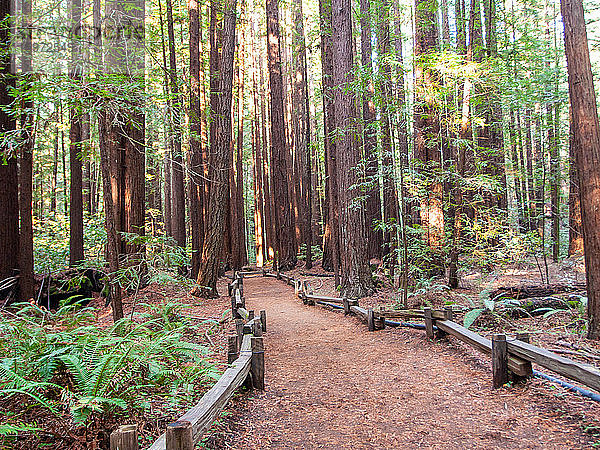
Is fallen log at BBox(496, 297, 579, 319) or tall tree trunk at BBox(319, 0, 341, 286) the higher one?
tall tree trunk at BBox(319, 0, 341, 286)

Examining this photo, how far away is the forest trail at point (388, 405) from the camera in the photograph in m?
4.04

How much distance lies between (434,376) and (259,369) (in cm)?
237

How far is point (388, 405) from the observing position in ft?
16.3

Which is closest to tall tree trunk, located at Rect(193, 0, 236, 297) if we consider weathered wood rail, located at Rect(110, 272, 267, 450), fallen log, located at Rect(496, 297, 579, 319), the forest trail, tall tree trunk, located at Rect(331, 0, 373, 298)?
tall tree trunk, located at Rect(331, 0, 373, 298)

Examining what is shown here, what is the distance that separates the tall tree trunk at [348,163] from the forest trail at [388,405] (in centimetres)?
374

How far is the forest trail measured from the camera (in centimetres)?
404

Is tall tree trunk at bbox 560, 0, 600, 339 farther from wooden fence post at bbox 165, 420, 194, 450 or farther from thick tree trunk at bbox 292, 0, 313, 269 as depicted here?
thick tree trunk at bbox 292, 0, 313, 269

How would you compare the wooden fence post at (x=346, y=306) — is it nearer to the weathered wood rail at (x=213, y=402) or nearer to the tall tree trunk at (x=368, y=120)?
the tall tree trunk at (x=368, y=120)

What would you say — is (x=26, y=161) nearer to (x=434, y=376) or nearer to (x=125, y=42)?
(x=125, y=42)

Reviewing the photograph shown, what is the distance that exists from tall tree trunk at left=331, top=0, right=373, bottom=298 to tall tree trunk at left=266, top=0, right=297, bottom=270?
9708 millimetres

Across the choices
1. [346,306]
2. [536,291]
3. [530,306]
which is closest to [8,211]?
[346,306]

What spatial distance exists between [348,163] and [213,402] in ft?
28.2

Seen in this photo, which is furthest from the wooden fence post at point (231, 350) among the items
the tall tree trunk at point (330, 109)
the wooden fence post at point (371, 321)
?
the tall tree trunk at point (330, 109)

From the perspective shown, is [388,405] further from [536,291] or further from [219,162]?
[219,162]
